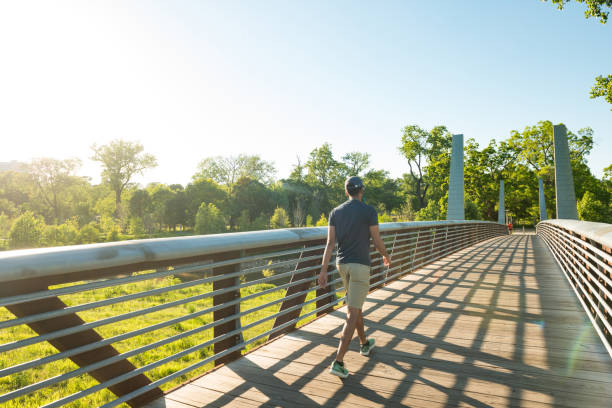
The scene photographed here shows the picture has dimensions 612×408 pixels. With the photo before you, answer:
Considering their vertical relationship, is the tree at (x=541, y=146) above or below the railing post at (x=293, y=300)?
above

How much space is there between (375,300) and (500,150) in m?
61.0

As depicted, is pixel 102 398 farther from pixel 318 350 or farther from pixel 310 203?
pixel 310 203

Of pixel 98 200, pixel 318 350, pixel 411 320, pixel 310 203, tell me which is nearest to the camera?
pixel 318 350

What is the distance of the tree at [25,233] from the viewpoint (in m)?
49.8

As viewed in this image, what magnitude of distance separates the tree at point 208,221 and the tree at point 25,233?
23.6m

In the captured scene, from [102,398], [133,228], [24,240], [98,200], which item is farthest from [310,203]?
[102,398]

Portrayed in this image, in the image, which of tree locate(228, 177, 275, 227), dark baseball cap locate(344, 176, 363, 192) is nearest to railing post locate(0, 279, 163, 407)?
dark baseball cap locate(344, 176, 363, 192)

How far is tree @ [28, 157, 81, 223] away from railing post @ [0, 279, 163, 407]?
251ft

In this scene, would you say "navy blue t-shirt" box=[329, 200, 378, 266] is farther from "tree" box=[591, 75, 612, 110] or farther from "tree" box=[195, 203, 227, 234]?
"tree" box=[195, 203, 227, 234]

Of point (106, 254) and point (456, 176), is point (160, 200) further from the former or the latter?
point (106, 254)

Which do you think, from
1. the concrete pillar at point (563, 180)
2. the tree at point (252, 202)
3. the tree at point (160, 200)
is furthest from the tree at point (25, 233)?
→ the concrete pillar at point (563, 180)

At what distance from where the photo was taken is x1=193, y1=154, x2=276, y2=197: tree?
9331cm

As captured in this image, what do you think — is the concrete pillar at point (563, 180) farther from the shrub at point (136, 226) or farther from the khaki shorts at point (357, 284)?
the shrub at point (136, 226)

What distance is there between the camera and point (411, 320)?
539 centimetres
